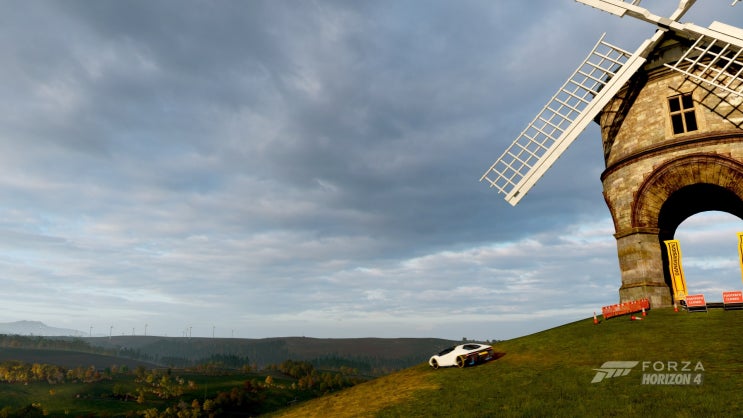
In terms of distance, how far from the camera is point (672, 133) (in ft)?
82.9

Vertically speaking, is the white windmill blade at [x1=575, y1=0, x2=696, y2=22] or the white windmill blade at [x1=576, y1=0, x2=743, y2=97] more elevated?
the white windmill blade at [x1=575, y1=0, x2=696, y2=22]

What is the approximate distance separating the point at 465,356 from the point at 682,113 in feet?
61.0

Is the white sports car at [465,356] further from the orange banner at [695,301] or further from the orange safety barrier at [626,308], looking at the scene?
the orange banner at [695,301]

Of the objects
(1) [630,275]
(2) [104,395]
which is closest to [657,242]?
(1) [630,275]

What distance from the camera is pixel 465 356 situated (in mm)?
20828

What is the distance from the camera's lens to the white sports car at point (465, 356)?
20.9 metres

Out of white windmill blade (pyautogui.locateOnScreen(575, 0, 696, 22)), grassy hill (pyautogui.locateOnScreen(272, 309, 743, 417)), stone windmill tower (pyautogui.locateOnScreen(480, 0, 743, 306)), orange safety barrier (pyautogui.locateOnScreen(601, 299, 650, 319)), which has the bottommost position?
grassy hill (pyautogui.locateOnScreen(272, 309, 743, 417))

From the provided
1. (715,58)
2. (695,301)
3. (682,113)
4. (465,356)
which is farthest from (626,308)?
(715,58)

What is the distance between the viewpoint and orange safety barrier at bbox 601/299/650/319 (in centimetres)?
2442

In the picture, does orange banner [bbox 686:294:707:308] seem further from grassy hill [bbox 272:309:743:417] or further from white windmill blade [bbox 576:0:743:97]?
white windmill blade [bbox 576:0:743:97]

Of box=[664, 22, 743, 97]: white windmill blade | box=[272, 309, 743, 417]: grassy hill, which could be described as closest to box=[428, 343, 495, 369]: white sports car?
box=[272, 309, 743, 417]: grassy hill

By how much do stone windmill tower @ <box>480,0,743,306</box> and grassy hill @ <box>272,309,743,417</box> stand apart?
4.78 m

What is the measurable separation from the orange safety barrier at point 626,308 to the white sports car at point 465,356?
Result: 7.67 metres

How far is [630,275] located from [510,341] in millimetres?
7765
